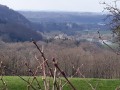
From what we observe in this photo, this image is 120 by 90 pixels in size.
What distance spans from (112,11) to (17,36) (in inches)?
3413

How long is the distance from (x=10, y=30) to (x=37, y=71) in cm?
10430

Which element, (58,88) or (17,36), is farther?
(17,36)

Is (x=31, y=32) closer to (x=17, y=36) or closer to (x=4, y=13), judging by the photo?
(x=17, y=36)

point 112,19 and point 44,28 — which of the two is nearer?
point 112,19

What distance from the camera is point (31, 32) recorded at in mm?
115438

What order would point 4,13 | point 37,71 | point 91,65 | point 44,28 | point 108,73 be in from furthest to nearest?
point 44,28
point 4,13
point 91,65
point 108,73
point 37,71

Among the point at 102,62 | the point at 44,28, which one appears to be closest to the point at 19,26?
the point at 44,28

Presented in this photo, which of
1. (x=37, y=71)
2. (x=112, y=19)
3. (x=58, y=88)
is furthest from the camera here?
(x=112, y=19)

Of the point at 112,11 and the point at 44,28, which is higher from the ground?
the point at 112,11

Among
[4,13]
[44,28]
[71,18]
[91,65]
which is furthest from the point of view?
[71,18]

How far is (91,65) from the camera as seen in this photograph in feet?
143

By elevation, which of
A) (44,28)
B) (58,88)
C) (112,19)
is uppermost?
(58,88)

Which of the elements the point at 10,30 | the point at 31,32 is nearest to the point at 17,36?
the point at 10,30

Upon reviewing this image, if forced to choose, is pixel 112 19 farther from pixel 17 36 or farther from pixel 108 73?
A: pixel 17 36
